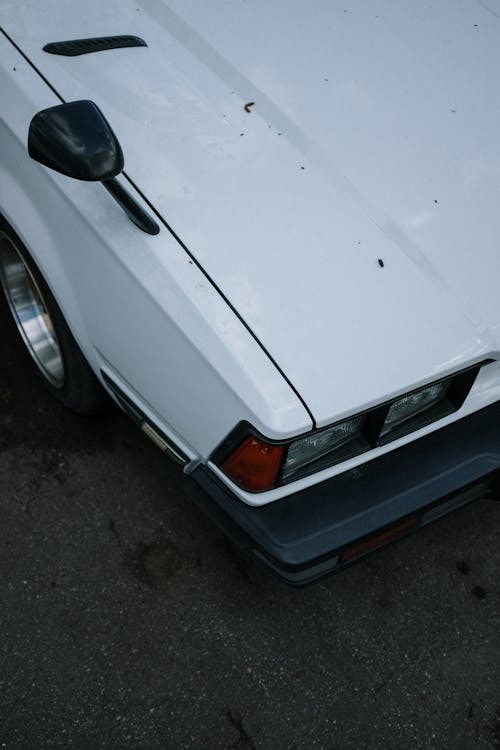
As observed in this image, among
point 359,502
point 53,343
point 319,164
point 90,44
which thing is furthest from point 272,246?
point 53,343

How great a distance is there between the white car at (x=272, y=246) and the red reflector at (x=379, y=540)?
16 mm

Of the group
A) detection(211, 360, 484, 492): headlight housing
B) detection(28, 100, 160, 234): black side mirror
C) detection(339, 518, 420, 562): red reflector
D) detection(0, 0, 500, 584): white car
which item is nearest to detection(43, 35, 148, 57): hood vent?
detection(0, 0, 500, 584): white car

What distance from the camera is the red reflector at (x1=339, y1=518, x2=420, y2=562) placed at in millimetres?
1812

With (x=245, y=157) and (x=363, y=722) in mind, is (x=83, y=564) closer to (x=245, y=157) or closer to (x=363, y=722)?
(x=363, y=722)

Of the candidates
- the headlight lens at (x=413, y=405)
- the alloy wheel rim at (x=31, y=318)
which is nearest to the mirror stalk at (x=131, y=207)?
the headlight lens at (x=413, y=405)

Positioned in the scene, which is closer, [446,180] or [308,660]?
[446,180]

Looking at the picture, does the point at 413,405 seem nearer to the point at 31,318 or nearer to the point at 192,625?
the point at 192,625

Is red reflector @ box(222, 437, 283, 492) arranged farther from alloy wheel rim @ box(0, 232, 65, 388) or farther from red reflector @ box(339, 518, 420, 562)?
alloy wheel rim @ box(0, 232, 65, 388)

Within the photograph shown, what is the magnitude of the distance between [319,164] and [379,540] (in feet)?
3.33

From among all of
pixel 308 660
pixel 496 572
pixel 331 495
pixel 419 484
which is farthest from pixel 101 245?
pixel 496 572

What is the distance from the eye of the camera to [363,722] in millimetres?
2051

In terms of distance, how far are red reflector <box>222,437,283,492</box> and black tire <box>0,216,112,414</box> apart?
0.77 metres

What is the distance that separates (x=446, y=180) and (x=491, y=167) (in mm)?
167

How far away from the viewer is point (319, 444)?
171 cm
